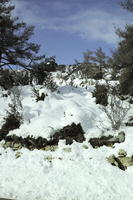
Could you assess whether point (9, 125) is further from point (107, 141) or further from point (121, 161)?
point (121, 161)

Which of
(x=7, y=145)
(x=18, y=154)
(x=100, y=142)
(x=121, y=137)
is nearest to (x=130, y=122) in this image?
(x=121, y=137)

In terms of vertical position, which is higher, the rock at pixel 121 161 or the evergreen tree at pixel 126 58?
the evergreen tree at pixel 126 58

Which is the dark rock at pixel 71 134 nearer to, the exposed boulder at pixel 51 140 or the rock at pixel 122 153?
the exposed boulder at pixel 51 140

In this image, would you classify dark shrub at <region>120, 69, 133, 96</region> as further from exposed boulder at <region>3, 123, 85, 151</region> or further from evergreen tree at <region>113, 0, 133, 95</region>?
exposed boulder at <region>3, 123, 85, 151</region>

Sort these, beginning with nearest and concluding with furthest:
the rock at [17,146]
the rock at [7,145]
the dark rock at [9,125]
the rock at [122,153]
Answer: the rock at [122,153] → the rock at [17,146] → the rock at [7,145] → the dark rock at [9,125]

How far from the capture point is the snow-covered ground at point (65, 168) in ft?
17.5

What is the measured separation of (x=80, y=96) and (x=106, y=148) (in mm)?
5775

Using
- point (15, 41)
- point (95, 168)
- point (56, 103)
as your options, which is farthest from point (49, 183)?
point (15, 41)

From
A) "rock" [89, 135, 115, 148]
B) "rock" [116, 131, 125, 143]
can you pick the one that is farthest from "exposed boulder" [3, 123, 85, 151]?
"rock" [116, 131, 125, 143]

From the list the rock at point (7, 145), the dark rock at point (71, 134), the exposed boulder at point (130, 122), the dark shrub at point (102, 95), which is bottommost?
the rock at point (7, 145)

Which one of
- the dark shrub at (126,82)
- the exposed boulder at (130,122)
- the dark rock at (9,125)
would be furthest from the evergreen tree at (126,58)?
the dark rock at (9,125)

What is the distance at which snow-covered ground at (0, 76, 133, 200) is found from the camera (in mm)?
5328

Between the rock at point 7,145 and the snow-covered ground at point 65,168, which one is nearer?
the snow-covered ground at point 65,168

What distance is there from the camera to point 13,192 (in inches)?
211
